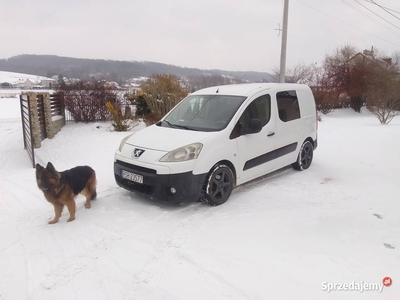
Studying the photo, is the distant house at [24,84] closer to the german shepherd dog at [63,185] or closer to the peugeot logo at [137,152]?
the german shepherd dog at [63,185]

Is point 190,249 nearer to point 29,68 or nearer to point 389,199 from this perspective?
point 389,199

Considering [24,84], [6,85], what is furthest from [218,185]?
[6,85]

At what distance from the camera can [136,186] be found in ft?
14.6

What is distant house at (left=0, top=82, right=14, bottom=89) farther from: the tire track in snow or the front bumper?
the tire track in snow

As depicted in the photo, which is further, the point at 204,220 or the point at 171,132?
the point at 171,132

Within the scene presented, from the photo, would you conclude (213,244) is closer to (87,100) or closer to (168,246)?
(168,246)

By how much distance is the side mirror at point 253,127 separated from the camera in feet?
15.6

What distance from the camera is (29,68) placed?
66.9 meters

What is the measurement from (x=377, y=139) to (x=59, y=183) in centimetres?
1044

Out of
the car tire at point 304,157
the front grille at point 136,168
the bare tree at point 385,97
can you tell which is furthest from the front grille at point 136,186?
the bare tree at point 385,97

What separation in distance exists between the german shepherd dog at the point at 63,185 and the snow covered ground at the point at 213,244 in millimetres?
220

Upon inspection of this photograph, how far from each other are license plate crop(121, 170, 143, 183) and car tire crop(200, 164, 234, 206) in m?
0.96

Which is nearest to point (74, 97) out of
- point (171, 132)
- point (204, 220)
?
point (171, 132)

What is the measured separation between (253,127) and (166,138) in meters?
1.43
